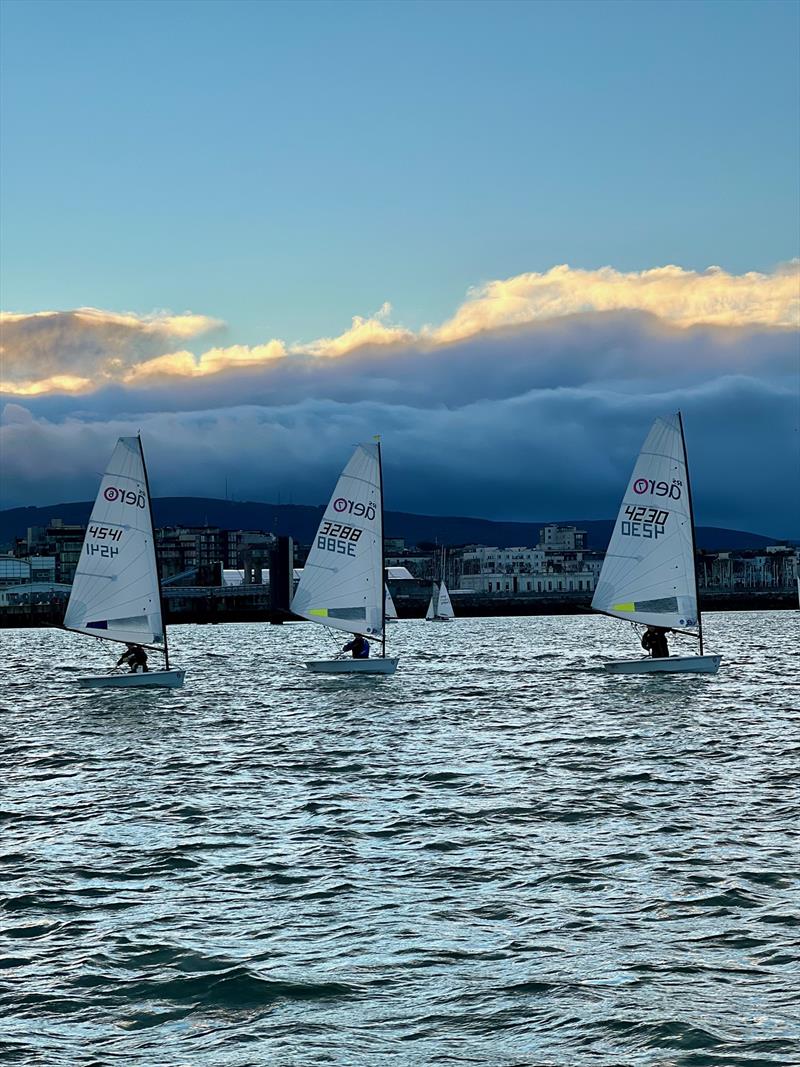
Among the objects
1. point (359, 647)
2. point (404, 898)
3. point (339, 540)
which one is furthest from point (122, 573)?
point (404, 898)

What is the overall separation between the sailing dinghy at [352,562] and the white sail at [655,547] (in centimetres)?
904

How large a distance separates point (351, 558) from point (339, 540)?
0.88m

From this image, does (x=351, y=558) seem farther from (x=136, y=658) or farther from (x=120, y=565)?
(x=120, y=565)

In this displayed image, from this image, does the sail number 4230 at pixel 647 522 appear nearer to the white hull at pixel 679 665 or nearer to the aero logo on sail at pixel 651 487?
the aero logo on sail at pixel 651 487

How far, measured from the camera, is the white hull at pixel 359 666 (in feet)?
175

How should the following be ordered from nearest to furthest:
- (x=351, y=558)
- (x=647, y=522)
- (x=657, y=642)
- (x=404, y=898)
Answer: (x=404, y=898)
(x=647, y=522)
(x=351, y=558)
(x=657, y=642)

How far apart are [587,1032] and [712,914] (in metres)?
4.05

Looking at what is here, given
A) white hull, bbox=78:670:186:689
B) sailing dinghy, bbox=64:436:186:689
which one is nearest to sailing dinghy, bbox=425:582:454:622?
sailing dinghy, bbox=64:436:186:689

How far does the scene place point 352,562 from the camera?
175ft

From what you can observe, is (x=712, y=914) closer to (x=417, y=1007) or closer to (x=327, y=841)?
(x=417, y=1007)

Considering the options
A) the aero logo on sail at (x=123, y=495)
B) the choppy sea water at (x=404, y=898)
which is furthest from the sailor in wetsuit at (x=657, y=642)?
the aero logo on sail at (x=123, y=495)

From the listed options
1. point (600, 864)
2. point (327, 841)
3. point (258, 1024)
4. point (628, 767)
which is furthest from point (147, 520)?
point (258, 1024)

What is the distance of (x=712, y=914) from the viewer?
1469 centimetres

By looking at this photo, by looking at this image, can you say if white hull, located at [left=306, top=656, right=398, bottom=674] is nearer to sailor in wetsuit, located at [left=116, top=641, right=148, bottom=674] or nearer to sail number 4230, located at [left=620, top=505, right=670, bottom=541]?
sailor in wetsuit, located at [left=116, top=641, right=148, bottom=674]
